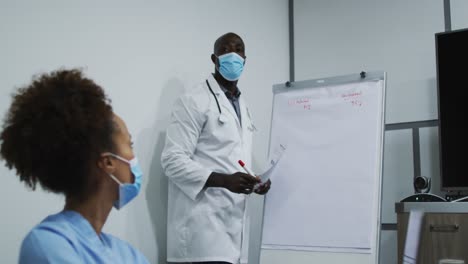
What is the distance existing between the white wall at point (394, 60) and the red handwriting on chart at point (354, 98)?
2.05 ft

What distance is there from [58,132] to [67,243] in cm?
22

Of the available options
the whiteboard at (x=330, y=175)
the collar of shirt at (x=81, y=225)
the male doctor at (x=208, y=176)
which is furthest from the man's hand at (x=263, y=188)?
the collar of shirt at (x=81, y=225)

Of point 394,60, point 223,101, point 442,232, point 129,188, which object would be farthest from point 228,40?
point 129,188

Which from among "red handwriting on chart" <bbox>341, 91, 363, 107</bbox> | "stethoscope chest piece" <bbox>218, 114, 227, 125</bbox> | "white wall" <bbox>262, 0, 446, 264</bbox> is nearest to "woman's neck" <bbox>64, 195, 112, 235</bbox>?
"stethoscope chest piece" <bbox>218, 114, 227, 125</bbox>

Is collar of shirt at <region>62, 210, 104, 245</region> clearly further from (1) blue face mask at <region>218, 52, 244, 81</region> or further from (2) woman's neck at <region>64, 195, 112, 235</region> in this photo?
(1) blue face mask at <region>218, 52, 244, 81</region>

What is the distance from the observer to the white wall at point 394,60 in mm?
3045

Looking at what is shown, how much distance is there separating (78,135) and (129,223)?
4.34ft

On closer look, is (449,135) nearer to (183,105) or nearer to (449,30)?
(449,30)

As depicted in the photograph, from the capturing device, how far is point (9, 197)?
1947mm

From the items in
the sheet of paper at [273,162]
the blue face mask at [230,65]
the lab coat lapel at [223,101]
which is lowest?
the sheet of paper at [273,162]

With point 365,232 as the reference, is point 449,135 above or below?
above

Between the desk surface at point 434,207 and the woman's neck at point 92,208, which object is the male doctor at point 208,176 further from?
the woman's neck at point 92,208

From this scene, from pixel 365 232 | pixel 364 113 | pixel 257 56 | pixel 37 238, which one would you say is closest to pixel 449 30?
pixel 364 113

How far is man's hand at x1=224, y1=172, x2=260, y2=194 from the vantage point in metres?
2.26
